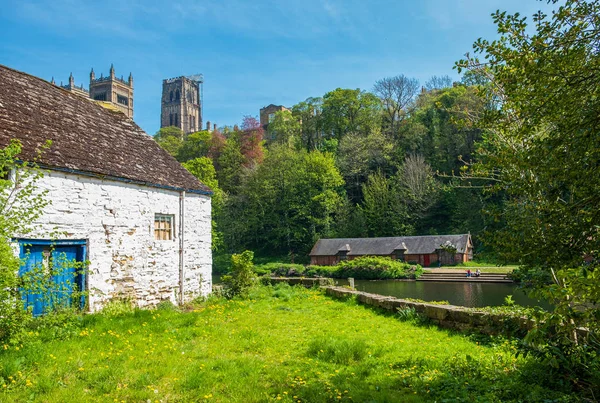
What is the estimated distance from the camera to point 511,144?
25.2ft

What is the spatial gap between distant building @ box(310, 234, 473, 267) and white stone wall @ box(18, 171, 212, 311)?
2953cm

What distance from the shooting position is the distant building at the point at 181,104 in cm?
10944

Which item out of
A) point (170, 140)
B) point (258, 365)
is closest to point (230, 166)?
point (170, 140)

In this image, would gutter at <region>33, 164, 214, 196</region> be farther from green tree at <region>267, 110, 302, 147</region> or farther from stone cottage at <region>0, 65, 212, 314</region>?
green tree at <region>267, 110, 302, 147</region>

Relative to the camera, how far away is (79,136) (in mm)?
11359

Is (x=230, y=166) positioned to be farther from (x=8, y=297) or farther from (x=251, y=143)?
(x=8, y=297)

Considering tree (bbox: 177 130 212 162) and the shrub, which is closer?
the shrub

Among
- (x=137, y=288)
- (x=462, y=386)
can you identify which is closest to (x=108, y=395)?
(x=462, y=386)

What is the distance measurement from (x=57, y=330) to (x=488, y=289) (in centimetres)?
2514

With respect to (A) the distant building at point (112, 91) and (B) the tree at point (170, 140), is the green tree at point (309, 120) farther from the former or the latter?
(A) the distant building at point (112, 91)

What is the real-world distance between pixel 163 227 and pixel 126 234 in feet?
5.23

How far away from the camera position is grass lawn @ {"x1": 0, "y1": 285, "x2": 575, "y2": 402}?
4961 mm

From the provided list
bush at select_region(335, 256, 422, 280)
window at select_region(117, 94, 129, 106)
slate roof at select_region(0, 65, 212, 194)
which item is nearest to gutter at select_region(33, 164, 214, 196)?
slate roof at select_region(0, 65, 212, 194)

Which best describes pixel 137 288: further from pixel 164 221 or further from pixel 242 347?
pixel 242 347
